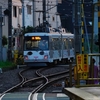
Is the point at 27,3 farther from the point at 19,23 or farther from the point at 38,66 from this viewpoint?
the point at 38,66

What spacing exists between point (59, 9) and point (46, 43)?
3904 cm

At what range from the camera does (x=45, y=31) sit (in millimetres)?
35531

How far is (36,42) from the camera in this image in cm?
3438

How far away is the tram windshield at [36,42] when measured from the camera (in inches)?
1351

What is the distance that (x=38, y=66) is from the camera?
36.7 metres

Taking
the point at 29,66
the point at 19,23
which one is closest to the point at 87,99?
the point at 29,66

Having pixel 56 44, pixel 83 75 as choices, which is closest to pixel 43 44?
pixel 56 44

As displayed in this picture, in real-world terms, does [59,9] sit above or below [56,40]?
above

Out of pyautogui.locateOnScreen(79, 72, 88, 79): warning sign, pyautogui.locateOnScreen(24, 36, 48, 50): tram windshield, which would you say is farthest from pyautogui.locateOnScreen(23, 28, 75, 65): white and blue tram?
pyautogui.locateOnScreen(79, 72, 88, 79): warning sign

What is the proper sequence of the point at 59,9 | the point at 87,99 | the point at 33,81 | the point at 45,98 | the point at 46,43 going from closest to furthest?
the point at 87,99
the point at 45,98
the point at 33,81
the point at 46,43
the point at 59,9

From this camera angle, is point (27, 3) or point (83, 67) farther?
point (27, 3)

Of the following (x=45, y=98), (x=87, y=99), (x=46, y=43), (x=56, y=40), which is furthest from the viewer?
(x=56, y=40)

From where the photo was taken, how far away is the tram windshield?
34.3 m

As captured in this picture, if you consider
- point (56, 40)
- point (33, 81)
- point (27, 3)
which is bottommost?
point (33, 81)
